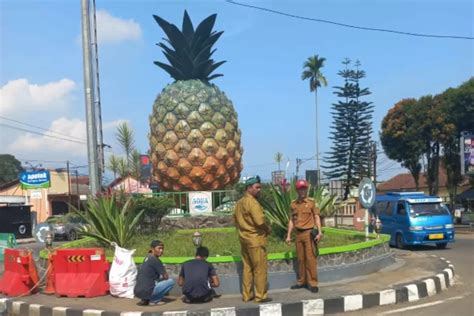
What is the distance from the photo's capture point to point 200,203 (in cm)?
1425

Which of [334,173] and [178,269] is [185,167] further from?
[334,173]

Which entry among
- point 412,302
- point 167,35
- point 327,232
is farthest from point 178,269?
point 167,35

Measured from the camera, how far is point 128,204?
10.4 metres

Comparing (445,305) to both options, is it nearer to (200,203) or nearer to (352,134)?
(200,203)

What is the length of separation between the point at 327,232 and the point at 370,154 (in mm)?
31343

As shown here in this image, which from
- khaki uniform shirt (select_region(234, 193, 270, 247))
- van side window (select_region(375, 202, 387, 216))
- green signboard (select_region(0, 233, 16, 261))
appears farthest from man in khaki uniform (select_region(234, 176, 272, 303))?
van side window (select_region(375, 202, 387, 216))

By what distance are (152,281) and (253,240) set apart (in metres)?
1.52

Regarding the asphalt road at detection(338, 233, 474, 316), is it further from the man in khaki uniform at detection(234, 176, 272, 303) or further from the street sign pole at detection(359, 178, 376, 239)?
the street sign pole at detection(359, 178, 376, 239)

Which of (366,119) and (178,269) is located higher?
(366,119)

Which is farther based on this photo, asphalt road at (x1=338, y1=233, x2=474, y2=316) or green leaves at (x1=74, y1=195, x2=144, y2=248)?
green leaves at (x1=74, y1=195, x2=144, y2=248)

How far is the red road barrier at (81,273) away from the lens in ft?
26.8

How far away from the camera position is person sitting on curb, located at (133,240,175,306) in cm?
713

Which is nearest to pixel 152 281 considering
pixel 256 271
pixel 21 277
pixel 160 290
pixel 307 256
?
pixel 160 290

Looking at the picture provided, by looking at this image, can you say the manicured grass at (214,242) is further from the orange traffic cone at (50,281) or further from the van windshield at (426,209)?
the van windshield at (426,209)
